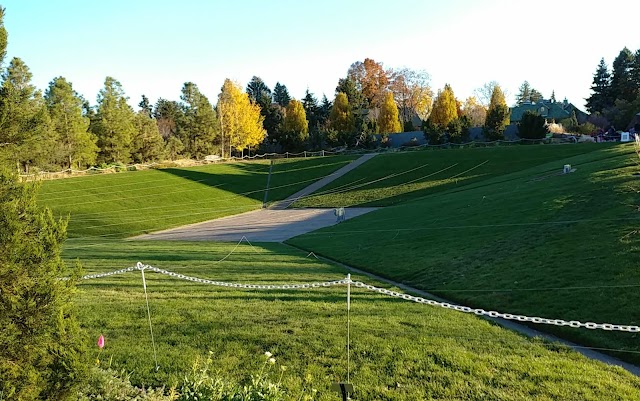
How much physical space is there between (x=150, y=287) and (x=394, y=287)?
5614 millimetres

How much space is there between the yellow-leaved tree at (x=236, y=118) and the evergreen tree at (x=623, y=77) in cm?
4957

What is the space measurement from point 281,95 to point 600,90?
6193 cm

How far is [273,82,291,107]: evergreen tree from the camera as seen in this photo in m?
101

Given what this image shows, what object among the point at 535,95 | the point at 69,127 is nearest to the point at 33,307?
the point at 69,127

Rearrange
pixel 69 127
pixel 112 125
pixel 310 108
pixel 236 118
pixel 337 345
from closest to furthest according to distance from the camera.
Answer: pixel 337 345
pixel 69 127
pixel 112 125
pixel 236 118
pixel 310 108

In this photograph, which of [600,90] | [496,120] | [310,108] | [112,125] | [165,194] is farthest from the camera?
[310,108]

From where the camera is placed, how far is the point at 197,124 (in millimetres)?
55531

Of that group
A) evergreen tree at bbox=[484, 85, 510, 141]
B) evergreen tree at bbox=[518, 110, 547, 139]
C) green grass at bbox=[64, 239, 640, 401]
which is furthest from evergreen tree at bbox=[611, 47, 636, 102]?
green grass at bbox=[64, 239, 640, 401]

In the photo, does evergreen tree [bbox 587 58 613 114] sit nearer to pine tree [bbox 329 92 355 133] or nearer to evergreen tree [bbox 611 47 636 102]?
evergreen tree [bbox 611 47 636 102]

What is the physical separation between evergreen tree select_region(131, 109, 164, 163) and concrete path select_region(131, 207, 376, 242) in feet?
74.8

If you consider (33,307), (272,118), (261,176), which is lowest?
(261,176)

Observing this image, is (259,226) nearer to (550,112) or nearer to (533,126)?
(533,126)

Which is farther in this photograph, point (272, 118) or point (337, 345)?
point (272, 118)

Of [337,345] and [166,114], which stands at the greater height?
[166,114]
